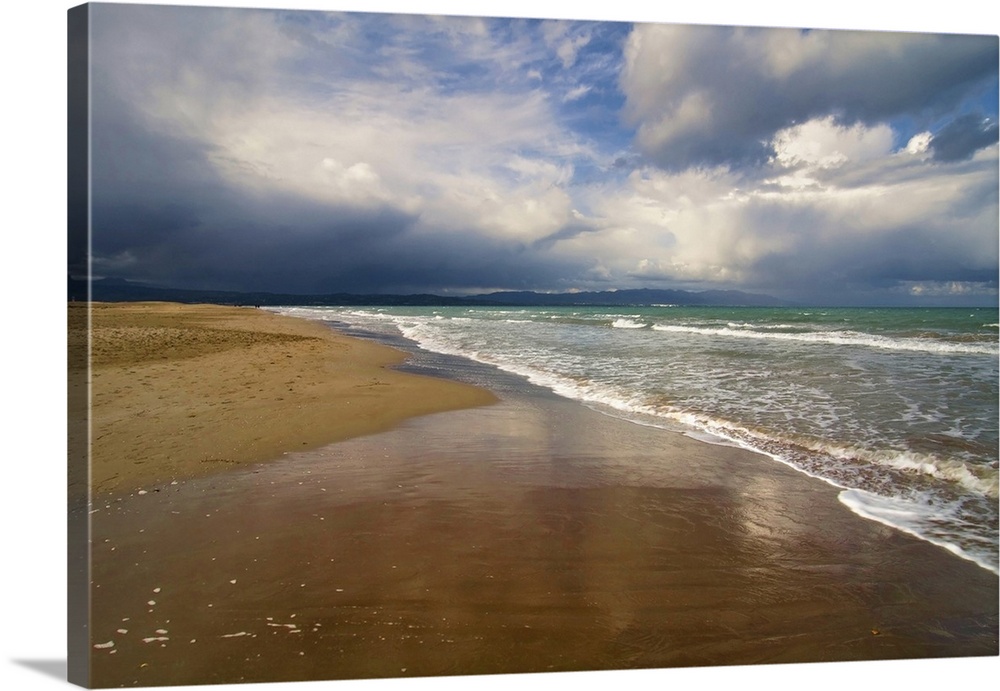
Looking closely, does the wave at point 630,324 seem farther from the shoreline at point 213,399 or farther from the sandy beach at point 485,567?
the sandy beach at point 485,567

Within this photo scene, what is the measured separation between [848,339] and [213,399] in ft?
35.2

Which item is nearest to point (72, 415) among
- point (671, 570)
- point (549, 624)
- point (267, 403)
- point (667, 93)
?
point (549, 624)

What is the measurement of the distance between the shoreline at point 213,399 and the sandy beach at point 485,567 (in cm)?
6

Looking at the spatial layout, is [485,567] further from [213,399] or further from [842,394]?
[842,394]

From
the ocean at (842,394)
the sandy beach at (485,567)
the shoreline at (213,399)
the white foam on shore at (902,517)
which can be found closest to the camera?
the sandy beach at (485,567)

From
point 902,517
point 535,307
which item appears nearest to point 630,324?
point 535,307

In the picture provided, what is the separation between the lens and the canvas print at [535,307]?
2.53 meters

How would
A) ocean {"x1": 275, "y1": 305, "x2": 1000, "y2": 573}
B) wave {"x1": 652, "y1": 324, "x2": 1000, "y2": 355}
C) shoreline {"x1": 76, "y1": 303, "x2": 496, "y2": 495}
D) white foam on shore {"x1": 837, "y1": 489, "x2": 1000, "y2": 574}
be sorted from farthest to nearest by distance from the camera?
wave {"x1": 652, "y1": 324, "x2": 1000, "y2": 355}
shoreline {"x1": 76, "y1": 303, "x2": 496, "y2": 495}
ocean {"x1": 275, "y1": 305, "x2": 1000, "y2": 573}
white foam on shore {"x1": 837, "y1": 489, "x2": 1000, "y2": 574}

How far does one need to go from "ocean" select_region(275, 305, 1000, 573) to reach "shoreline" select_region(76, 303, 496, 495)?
1.12 meters

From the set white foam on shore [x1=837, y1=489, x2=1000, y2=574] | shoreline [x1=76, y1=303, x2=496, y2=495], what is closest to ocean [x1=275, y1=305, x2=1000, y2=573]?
white foam on shore [x1=837, y1=489, x2=1000, y2=574]

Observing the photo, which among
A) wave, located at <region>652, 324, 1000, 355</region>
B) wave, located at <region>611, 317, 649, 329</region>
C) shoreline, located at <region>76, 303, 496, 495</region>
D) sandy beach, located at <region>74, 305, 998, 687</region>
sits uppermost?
wave, located at <region>611, 317, 649, 329</region>

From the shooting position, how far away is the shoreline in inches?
145

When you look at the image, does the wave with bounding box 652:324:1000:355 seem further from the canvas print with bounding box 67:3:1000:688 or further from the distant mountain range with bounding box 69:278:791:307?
the distant mountain range with bounding box 69:278:791:307

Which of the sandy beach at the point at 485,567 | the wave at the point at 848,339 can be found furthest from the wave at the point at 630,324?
the sandy beach at the point at 485,567
